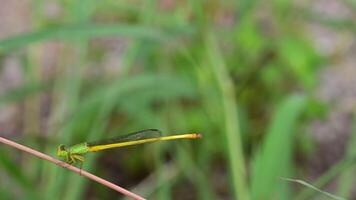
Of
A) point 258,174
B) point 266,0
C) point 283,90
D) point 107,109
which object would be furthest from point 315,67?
point 258,174

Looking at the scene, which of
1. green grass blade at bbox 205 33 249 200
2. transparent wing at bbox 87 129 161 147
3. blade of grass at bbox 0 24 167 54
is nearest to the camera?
transparent wing at bbox 87 129 161 147

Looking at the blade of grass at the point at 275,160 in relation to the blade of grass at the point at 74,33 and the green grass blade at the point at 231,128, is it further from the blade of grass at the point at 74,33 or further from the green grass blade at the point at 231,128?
the blade of grass at the point at 74,33

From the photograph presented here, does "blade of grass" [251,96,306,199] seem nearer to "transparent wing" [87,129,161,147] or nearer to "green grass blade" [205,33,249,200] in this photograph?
"green grass blade" [205,33,249,200]

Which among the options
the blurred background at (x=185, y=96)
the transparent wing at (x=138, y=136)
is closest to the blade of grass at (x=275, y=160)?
the blurred background at (x=185, y=96)

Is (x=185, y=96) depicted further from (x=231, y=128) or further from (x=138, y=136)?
(x=138, y=136)

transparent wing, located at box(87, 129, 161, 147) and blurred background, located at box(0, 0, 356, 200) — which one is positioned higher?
blurred background, located at box(0, 0, 356, 200)

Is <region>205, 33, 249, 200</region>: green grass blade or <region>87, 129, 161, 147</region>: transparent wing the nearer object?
<region>87, 129, 161, 147</region>: transparent wing

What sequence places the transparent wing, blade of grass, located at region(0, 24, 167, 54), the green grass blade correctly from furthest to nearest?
the green grass blade
blade of grass, located at region(0, 24, 167, 54)
the transparent wing

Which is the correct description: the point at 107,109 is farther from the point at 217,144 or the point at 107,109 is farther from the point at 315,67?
the point at 315,67

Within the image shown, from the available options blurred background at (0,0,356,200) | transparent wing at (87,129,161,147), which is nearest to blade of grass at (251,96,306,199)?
blurred background at (0,0,356,200)
